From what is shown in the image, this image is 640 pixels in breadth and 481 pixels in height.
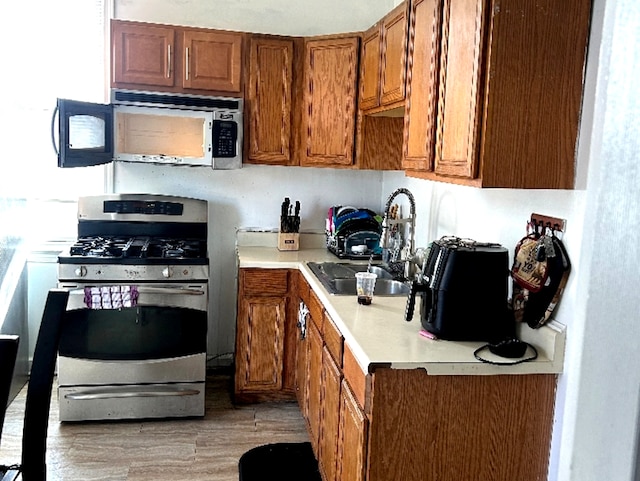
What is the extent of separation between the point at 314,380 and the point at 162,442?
0.87 meters

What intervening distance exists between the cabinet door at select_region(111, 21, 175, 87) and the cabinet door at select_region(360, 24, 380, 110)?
1.05 metres

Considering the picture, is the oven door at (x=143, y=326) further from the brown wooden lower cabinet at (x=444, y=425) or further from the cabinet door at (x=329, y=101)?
the brown wooden lower cabinet at (x=444, y=425)

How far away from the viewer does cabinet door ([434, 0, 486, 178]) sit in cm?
183

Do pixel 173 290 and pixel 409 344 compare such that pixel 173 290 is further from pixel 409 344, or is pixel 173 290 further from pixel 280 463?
pixel 409 344

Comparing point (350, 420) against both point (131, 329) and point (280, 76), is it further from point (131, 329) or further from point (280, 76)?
point (280, 76)

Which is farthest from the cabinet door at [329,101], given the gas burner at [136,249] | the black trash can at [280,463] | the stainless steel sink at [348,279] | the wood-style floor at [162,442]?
the black trash can at [280,463]

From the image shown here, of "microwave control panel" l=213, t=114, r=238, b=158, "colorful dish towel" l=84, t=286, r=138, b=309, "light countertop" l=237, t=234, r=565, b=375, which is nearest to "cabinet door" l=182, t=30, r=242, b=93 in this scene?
"microwave control panel" l=213, t=114, r=238, b=158

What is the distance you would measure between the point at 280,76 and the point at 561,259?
215 centimetres

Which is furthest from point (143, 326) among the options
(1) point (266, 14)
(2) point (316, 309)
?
(1) point (266, 14)

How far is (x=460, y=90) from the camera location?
1.96 metres

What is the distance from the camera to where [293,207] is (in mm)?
3977

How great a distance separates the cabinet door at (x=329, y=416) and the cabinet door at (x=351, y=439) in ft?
0.25

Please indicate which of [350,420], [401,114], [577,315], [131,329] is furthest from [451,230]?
[577,315]

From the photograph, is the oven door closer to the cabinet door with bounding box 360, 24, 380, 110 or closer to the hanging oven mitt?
the cabinet door with bounding box 360, 24, 380, 110
